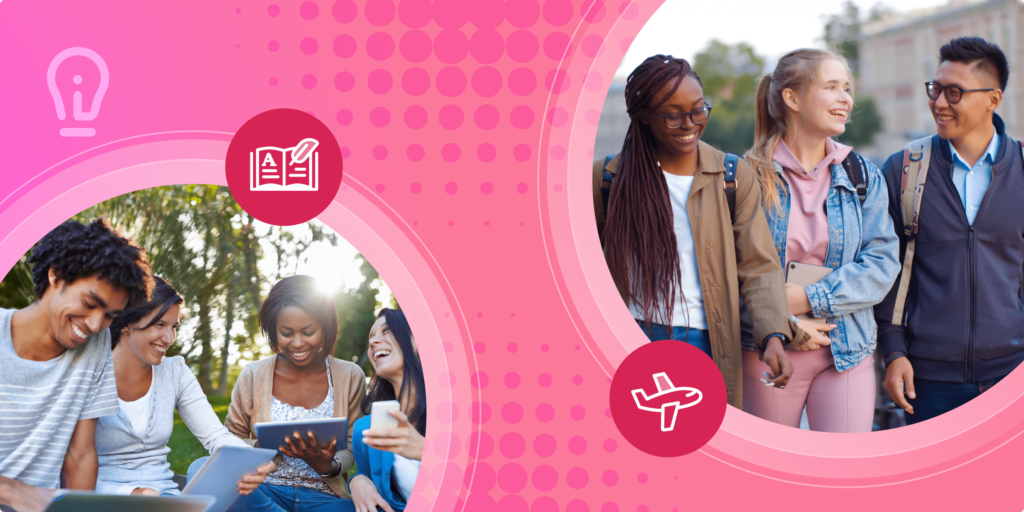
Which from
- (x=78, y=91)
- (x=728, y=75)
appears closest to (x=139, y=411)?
(x=78, y=91)

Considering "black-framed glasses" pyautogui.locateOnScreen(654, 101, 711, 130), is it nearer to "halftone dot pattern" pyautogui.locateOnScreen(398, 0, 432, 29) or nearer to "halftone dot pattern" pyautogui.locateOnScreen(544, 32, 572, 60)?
"halftone dot pattern" pyautogui.locateOnScreen(544, 32, 572, 60)

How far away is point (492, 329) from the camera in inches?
117

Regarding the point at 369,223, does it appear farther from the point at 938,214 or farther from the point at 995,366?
the point at 995,366

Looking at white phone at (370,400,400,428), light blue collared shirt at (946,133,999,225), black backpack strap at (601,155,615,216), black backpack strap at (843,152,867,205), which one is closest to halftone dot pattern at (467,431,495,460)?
white phone at (370,400,400,428)

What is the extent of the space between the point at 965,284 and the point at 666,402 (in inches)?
49.8

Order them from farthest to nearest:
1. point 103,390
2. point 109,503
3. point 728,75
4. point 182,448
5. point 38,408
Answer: point 728,75, point 182,448, point 103,390, point 38,408, point 109,503

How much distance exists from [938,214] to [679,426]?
133cm

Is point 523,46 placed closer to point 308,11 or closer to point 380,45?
point 380,45

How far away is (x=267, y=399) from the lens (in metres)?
3.18

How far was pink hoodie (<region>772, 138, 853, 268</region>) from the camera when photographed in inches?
121

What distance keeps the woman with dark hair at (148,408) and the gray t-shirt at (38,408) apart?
0.18 meters

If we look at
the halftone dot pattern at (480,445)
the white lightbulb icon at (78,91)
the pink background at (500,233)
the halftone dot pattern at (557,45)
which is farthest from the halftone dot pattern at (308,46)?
the halftone dot pattern at (480,445)

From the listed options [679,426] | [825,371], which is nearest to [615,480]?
[679,426]

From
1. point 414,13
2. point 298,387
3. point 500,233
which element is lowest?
point 298,387
